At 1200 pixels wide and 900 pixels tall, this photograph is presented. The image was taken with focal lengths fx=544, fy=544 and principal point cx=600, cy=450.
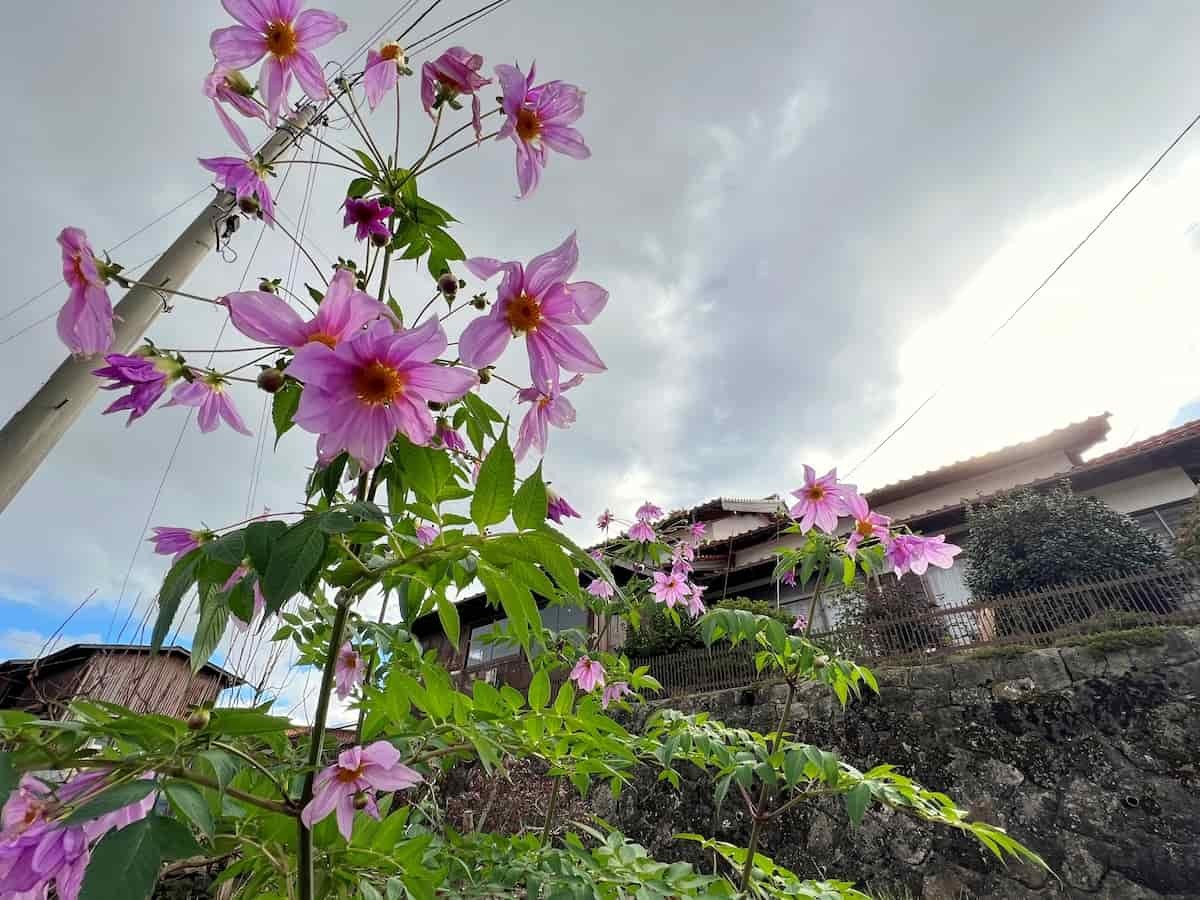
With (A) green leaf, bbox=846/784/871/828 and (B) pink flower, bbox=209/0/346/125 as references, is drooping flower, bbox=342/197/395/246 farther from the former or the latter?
(A) green leaf, bbox=846/784/871/828

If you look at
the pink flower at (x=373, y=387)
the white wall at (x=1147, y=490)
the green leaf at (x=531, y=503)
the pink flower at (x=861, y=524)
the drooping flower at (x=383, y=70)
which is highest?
the white wall at (x=1147, y=490)

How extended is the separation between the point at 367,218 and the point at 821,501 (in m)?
1.56

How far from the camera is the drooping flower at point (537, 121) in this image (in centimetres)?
84

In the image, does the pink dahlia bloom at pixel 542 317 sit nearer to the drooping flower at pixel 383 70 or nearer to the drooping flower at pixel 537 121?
the drooping flower at pixel 537 121

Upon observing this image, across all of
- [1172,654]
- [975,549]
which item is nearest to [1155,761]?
[1172,654]

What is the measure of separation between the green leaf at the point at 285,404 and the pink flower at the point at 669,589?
2.15 m

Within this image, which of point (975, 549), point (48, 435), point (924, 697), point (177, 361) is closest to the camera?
point (177, 361)

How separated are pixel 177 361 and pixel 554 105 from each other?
700 mm

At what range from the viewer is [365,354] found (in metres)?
0.62

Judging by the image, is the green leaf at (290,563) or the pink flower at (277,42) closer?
the green leaf at (290,563)

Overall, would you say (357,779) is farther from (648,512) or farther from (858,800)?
(648,512)

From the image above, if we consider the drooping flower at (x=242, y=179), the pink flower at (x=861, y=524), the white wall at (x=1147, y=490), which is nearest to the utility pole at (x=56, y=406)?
the drooping flower at (x=242, y=179)

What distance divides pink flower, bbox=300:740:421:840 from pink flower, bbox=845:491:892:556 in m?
1.46

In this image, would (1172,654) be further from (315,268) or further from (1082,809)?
(315,268)
